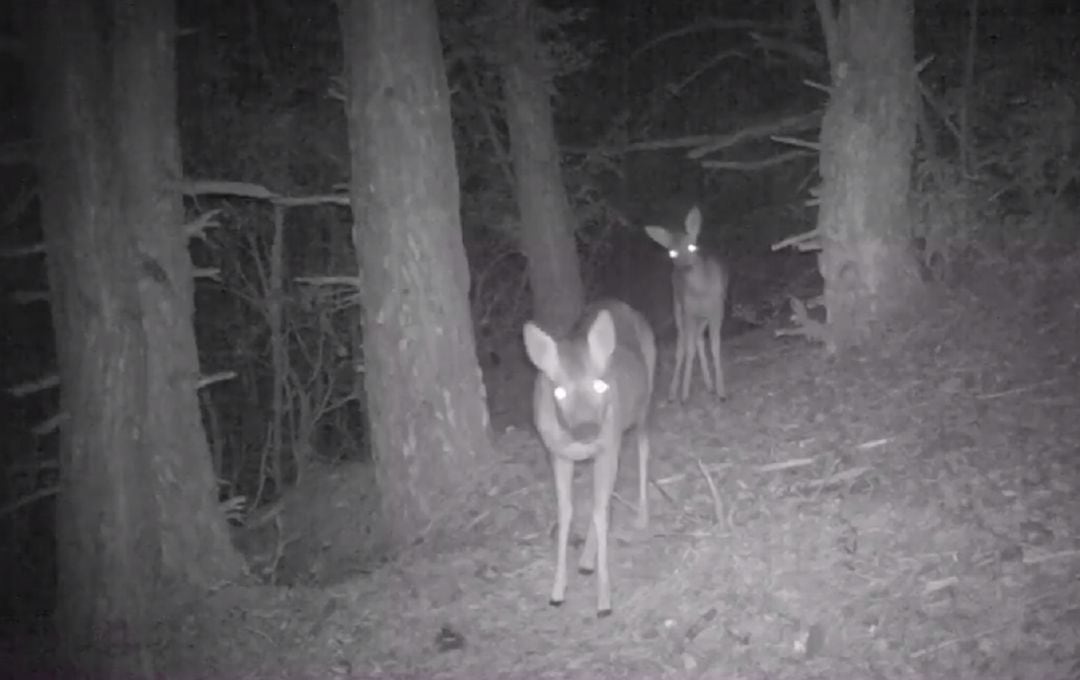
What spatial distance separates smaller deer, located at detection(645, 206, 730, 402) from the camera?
12070 mm

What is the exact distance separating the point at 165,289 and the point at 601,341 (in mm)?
3301

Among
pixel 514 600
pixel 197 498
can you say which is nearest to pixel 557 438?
pixel 514 600

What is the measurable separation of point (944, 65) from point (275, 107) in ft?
27.0

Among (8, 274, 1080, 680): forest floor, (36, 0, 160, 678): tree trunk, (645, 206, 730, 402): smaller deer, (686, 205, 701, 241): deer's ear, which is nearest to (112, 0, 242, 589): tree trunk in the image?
(36, 0, 160, 678): tree trunk

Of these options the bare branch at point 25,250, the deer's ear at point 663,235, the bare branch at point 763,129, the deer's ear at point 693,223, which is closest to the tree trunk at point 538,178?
the deer's ear at point 663,235

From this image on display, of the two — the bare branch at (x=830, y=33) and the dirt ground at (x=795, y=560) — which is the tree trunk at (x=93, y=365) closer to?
the dirt ground at (x=795, y=560)

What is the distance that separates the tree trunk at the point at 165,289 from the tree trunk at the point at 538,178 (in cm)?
556

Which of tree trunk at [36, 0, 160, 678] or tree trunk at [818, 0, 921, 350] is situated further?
tree trunk at [818, 0, 921, 350]

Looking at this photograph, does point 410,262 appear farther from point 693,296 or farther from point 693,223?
point 693,223

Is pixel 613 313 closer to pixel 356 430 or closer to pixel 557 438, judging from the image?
pixel 557 438

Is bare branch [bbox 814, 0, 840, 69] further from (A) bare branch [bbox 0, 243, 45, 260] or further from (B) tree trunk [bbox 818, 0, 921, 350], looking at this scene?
(A) bare branch [bbox 0, 243, 45, 260]

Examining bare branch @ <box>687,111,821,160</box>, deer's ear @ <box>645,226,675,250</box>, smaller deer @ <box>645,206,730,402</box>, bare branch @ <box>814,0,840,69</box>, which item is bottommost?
smaller deer @ <box>645,206,730,402</box>

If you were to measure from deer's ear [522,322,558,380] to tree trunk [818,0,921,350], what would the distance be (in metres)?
3.71

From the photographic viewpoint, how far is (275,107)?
15.1 meters
